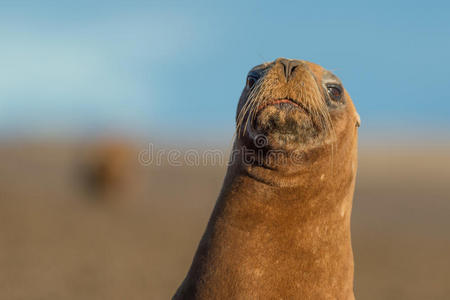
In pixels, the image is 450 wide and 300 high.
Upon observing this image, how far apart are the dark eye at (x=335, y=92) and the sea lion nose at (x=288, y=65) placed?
0.30m

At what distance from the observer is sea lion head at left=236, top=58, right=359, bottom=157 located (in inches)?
117

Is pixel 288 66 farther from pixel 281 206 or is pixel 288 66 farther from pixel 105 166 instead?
pixel 105 166

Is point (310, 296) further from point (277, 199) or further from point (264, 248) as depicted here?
point (277, 199)

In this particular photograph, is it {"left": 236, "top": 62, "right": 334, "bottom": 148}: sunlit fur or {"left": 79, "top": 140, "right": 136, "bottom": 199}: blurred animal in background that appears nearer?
{"left": 236, "top": 62, "right": 334, "bottom": 148}: sunlit fur

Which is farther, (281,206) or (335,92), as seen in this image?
(335,92)

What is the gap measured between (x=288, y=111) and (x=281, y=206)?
52cm

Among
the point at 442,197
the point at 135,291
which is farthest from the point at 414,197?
the point at 135,291

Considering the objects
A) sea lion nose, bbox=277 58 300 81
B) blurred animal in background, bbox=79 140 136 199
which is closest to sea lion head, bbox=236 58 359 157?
sea lion nose, bbox=277 58 300 81

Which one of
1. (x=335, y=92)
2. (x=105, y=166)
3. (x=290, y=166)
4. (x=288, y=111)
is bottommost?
(x=105, y=166)

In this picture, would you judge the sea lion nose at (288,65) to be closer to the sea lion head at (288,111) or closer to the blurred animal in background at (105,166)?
the sea lion head at (288,111)

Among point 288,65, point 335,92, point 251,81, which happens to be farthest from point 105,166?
point 288,65

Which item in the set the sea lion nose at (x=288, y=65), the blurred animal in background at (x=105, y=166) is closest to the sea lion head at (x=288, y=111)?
the sea lion nose at (x=288, y=65)

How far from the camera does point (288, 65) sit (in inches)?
121

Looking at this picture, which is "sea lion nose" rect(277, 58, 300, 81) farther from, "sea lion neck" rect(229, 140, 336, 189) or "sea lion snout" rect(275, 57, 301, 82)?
"sea lion neck" rect(229, 140, 336, 189)
